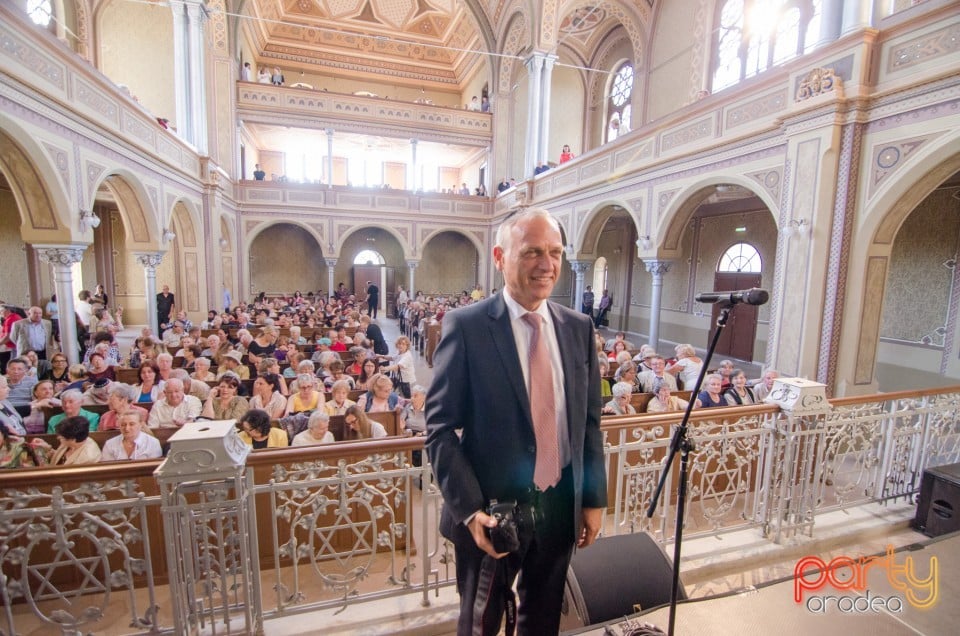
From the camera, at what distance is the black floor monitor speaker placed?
198 cm

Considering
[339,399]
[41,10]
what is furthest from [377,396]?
[41,10]

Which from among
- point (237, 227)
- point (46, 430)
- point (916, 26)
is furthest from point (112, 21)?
point (916, 26)

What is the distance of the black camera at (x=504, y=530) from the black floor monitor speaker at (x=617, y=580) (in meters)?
0.82

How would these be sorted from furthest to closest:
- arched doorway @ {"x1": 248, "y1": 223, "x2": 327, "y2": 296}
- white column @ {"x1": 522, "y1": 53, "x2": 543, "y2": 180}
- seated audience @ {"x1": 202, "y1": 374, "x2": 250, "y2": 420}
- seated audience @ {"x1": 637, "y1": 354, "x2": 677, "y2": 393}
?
arched doorway @ {"x1": 248, "y1": 223, "x2": 327, "y2": 296} < white column @ {"x1": 522, "y1": 53, "x2": 543, "y2": 180} < seated audience @ {"x1": 637, "y1": 354, "x2": 677, "y2": 393} < seated audience @ {"x1": 202, "y1": 374, "x2": 250, "y2": 420}

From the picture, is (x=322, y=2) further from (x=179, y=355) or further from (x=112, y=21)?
(x=179, y=355)

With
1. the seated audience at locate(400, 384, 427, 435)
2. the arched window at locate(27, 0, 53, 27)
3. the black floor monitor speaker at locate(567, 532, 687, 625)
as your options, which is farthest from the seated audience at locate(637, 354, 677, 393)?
the arched window at locate(27, 0, 53, 27)

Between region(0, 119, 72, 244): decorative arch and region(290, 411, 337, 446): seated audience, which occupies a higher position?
region(0, 119, 72, 244): decorative arch

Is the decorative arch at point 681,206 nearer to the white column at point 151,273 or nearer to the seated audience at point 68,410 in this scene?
the seated audience at point 68,410

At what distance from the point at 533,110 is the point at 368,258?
10021 millimetres

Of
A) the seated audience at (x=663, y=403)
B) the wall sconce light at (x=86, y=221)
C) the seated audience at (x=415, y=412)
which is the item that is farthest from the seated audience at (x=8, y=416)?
the seated audience at (x=663, y=403)

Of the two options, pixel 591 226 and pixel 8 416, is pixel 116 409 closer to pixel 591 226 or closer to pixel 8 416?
pixel 8 416

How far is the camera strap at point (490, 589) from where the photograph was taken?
4.97 feet

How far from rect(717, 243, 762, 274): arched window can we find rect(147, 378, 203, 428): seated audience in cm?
1162

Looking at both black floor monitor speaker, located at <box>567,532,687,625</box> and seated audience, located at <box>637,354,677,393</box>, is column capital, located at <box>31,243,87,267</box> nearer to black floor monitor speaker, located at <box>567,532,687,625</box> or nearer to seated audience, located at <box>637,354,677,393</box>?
black floor monitor speaker, located at <box>567,532,687,625</box>
